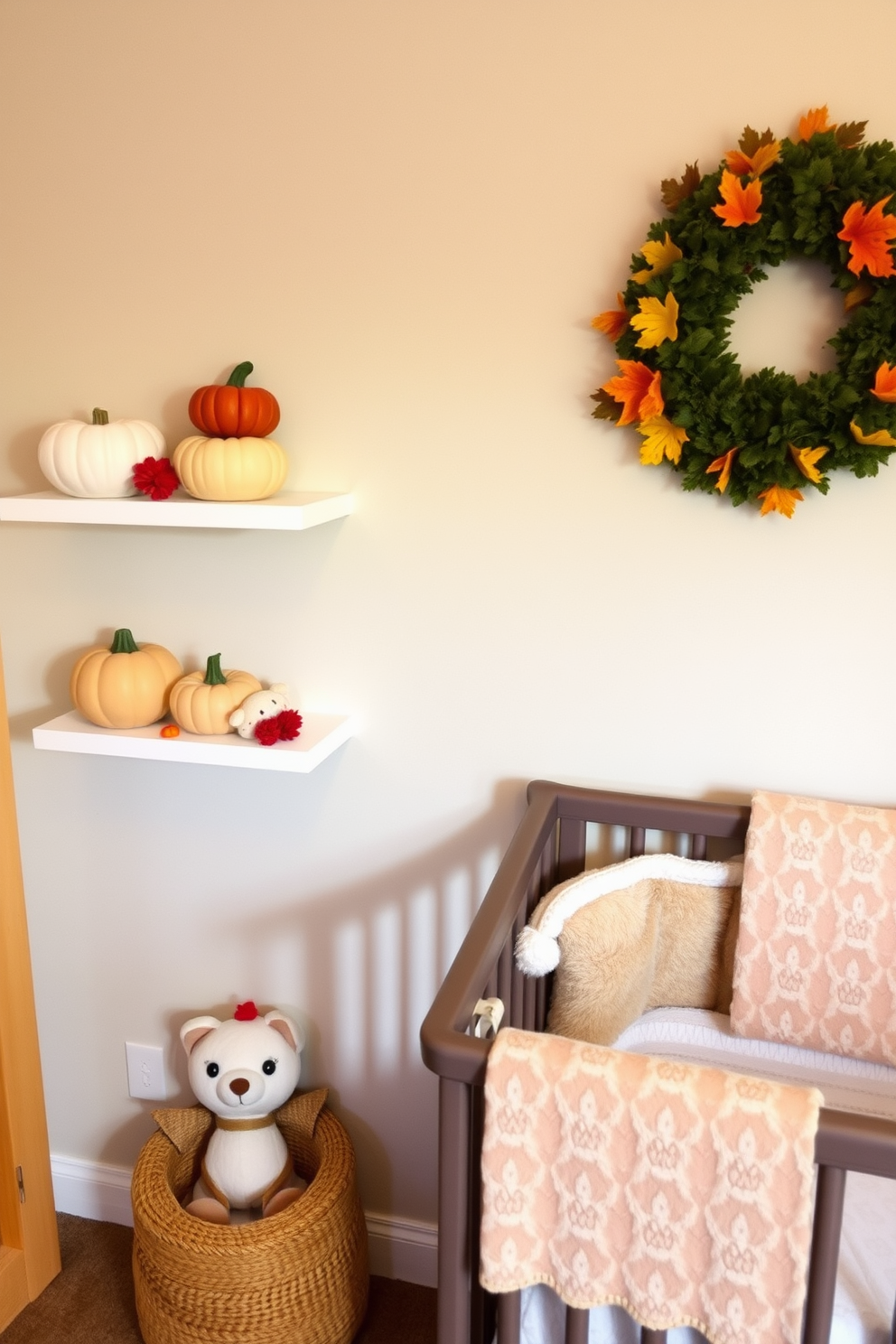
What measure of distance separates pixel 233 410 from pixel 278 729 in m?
0.47

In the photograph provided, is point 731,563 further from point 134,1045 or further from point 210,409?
point 134,1045

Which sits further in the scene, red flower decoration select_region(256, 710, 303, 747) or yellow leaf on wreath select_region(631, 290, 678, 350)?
red flower decoration select_region(256, 710, 303, 747)

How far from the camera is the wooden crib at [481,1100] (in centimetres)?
94

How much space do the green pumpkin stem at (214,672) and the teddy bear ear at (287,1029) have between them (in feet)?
2.00

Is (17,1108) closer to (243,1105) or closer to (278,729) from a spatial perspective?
(243,1105)

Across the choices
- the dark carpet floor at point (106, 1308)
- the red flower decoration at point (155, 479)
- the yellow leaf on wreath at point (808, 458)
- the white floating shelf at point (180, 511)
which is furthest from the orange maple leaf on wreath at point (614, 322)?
the dark carpet floor at point (106, 1308)

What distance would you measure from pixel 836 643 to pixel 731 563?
0.19 meters

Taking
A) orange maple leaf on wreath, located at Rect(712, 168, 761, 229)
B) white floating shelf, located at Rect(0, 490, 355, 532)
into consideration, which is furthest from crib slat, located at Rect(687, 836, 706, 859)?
orange maple leaf on wreath, located at Rect(712, 168, 761, 229)

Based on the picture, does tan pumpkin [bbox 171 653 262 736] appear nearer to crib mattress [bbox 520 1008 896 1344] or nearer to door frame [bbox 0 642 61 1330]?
door frame [bbox 0 642 61 1330]

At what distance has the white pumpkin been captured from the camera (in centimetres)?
162

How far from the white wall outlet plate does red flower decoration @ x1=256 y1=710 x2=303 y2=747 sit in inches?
30.6

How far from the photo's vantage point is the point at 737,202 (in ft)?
4.49

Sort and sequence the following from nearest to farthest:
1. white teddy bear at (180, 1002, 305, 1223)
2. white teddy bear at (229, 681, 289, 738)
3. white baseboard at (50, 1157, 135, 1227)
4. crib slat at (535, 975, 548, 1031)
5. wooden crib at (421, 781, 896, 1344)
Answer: wooden crib at (421, 781, 896, 1344)
crib slat at (535, 975, 548, 1031)
white teddy bear at (229, 681, 289, 738)
white teddy bear at (180, 1002, 305, 1223)
white baseboard at (50, 1157, 135, 1227)

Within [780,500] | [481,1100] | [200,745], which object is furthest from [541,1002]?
[780,500]
